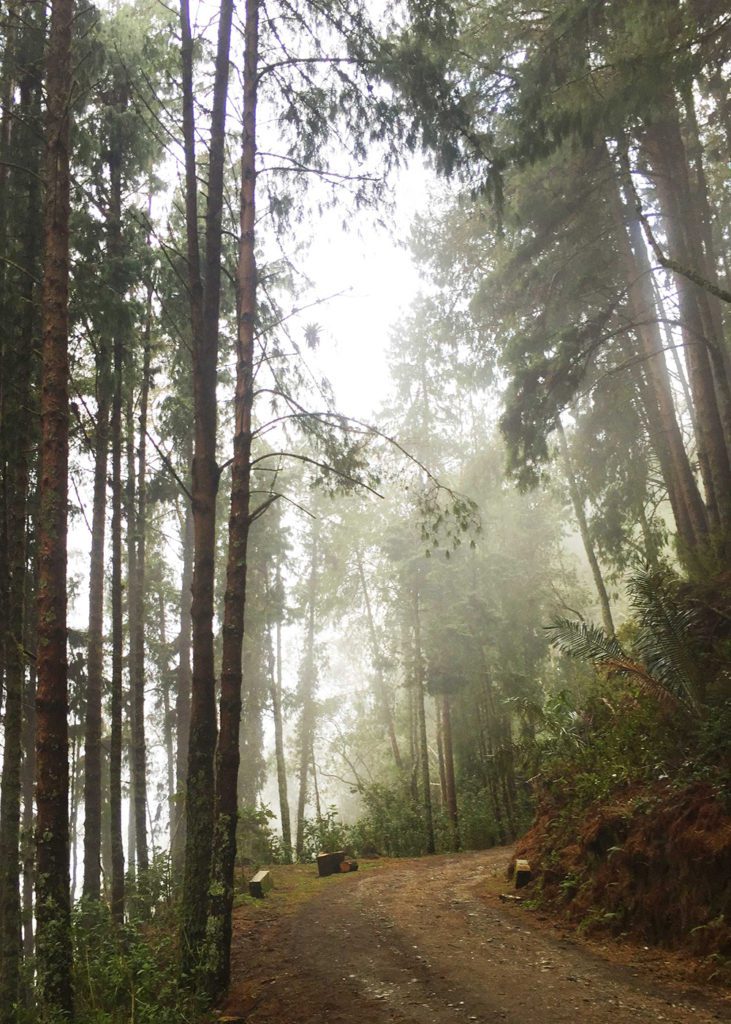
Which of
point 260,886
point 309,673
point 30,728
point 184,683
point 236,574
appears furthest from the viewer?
point 309,673

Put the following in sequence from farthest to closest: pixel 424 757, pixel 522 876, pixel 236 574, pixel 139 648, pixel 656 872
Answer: pixel 424 757, pixel 139 648, pixel 522 876, pixel 236 574, pixel 656 872

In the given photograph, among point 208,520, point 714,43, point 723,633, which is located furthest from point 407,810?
point 714,43

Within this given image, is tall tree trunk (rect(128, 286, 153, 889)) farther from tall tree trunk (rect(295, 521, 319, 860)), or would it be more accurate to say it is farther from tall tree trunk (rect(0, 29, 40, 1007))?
tall tree trunk (rect(295, 521, 319, 860))

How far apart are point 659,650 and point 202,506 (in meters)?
5.75

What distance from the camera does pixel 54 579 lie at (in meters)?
6.00

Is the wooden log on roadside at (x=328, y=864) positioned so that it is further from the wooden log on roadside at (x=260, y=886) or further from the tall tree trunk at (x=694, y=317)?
the tall tree trunk at (x=694, y=317)

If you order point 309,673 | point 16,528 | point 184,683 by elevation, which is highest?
point 16,528

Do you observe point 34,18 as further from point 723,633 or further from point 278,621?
point 278,621

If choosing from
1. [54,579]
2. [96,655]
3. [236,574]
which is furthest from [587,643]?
[96,655]

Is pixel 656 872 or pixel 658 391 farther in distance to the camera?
pixel 658 391

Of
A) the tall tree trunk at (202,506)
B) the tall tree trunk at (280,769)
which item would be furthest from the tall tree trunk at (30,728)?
the tall tree trunk at (280,769)

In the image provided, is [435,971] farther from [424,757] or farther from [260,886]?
[424,757]

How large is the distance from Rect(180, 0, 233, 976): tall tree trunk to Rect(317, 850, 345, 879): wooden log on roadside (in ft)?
20.1

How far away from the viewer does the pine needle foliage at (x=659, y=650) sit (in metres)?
7.75
